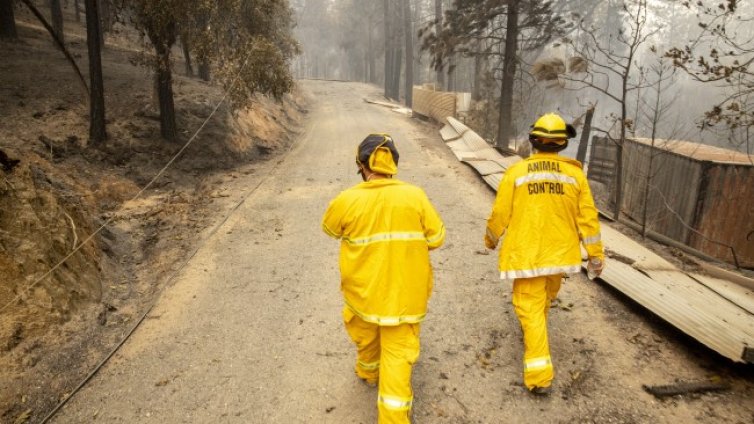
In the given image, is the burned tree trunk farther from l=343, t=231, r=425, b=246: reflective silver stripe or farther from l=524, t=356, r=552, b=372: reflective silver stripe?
l=524, t=356, r=552, b=372: reflective silver stripe

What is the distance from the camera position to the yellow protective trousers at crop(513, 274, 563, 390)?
3.45 m

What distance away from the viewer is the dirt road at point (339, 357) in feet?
11.4

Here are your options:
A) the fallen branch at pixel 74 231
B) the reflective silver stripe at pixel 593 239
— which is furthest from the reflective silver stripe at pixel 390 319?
the fallen branch at pixel 74 231

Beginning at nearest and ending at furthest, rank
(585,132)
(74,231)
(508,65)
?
(74,231) → (585,132) → (508,65)

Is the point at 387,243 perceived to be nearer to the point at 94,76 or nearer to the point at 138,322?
the point at 138,322

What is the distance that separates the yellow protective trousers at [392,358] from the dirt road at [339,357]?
0.55 metres

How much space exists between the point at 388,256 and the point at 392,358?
26.9 inches

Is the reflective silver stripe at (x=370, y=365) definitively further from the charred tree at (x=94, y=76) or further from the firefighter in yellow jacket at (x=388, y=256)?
the charred tree at (x=94, y=76)

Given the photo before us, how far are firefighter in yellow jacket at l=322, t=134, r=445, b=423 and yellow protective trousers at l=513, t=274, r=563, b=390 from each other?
3.23 feet

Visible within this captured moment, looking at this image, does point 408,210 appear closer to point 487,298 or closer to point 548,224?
point 548,224

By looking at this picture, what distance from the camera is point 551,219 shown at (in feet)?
11.8

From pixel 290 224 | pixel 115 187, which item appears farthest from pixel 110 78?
pixel 290 224

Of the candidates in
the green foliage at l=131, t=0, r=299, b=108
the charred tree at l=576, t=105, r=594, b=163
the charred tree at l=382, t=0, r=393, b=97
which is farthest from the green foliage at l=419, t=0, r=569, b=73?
the charred tree at l=382, t=0, r=393, b=97

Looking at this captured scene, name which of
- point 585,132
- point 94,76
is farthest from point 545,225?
point 585,132
